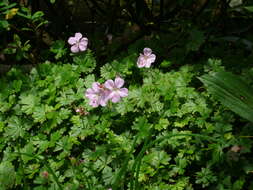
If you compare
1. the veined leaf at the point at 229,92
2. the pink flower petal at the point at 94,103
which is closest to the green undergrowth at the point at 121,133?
the pink flower petal at the point at 94,103

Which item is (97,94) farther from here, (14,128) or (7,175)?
(7,175)

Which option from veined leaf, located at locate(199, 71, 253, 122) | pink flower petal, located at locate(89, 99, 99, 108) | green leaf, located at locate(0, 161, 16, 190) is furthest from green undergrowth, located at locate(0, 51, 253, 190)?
veined leaf, located at locate(199, 71, 253, 122)

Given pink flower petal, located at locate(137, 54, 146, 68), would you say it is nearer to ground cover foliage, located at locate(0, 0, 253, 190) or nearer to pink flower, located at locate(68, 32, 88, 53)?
ground cover foliage, located at locate(0, 0, 253, 190)

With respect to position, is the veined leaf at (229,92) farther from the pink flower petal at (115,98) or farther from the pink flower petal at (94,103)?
the pink flower petal at (94,103)

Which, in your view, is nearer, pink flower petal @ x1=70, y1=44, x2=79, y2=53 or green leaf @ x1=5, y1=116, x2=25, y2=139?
green leaf @ x1=5, y1=116, x2=25, y2=139

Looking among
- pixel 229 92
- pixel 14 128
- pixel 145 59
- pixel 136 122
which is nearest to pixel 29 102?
pixel 14 128

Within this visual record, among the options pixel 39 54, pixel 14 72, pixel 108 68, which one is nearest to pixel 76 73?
pixel 108 68

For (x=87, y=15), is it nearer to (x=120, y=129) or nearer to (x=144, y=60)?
(x=144, y=60)

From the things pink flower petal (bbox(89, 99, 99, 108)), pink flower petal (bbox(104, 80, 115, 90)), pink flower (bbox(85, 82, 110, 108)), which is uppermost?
pink flower petal (bbox(104, 80, 115, 90))
